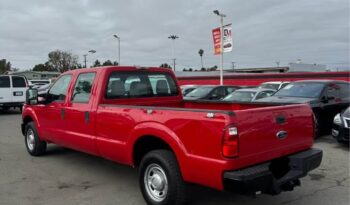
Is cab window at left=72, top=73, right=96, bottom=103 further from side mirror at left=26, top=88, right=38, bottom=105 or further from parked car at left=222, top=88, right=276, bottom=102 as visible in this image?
parked car at left=222, top=88, right=276, bottom=102

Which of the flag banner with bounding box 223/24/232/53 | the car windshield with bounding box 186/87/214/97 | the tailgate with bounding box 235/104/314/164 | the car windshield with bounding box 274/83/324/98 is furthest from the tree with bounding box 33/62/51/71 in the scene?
the tailgate with bounding box 235/104/314/164

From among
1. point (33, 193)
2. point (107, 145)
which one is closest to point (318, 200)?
point (107, 145)

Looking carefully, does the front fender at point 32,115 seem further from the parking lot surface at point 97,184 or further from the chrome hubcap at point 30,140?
the parking lot surface at point 97,184

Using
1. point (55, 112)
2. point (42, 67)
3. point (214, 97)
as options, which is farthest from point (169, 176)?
point (42, 67)

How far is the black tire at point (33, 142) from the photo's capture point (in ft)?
25.7

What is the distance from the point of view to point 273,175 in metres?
4.23

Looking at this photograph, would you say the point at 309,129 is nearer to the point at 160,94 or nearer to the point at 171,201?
the point at 171,201

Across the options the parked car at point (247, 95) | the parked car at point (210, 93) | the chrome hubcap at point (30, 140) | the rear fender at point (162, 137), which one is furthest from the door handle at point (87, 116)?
the parked car at point (210, 93)

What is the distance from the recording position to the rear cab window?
5.96m

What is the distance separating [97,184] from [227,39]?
19539 mm

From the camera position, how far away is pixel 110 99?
5863mm

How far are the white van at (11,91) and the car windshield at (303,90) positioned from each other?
13.6m

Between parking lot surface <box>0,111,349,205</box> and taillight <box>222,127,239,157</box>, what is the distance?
0.90 meters

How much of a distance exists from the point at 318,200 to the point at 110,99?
3296mm
